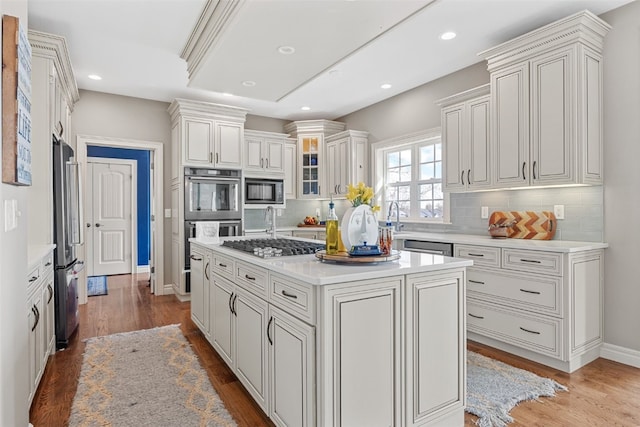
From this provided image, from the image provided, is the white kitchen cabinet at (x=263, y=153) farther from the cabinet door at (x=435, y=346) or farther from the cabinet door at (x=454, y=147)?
the cabinet door at (x=435, y=346)

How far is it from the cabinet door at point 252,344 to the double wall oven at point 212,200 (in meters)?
2.68

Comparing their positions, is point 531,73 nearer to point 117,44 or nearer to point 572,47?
point 572,47

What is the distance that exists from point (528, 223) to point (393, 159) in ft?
7.39

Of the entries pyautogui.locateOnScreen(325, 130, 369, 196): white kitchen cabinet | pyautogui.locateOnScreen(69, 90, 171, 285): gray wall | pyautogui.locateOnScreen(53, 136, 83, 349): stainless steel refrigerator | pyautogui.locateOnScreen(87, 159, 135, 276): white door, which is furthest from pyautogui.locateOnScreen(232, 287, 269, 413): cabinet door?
pyautogui.locateOnScreen(87, 159, 135, 276): white door

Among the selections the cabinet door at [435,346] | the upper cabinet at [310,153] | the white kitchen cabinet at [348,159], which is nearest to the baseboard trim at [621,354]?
the cabinet door at [435,346]

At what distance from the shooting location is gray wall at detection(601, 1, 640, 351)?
2.78m

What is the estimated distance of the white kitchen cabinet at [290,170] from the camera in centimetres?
595

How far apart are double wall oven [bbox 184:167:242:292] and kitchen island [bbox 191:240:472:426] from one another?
290 cm

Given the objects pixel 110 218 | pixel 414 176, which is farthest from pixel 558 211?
pixel 110 218

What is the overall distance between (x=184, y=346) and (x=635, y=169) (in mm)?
3887

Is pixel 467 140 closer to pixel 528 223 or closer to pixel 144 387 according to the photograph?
pixel 528 223

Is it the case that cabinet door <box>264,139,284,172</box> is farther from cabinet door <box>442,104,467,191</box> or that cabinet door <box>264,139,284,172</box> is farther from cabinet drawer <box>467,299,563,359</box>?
cabinet drawer <box>467,299,563,359</box>

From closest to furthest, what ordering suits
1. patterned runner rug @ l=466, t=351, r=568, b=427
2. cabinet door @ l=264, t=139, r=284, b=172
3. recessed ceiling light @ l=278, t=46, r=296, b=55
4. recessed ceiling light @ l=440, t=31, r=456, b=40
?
patterned runner rug @ l=466, t=351, r=568, b=427 < recessed ceiling light @ l=278, t=46, r=296, b=55 < recessed ceiling light @ l=440, t=31, r=456, b=40 < cabinet door @ l=264, t=139, r=284, b=172

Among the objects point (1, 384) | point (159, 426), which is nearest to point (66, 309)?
point (159, 426)
